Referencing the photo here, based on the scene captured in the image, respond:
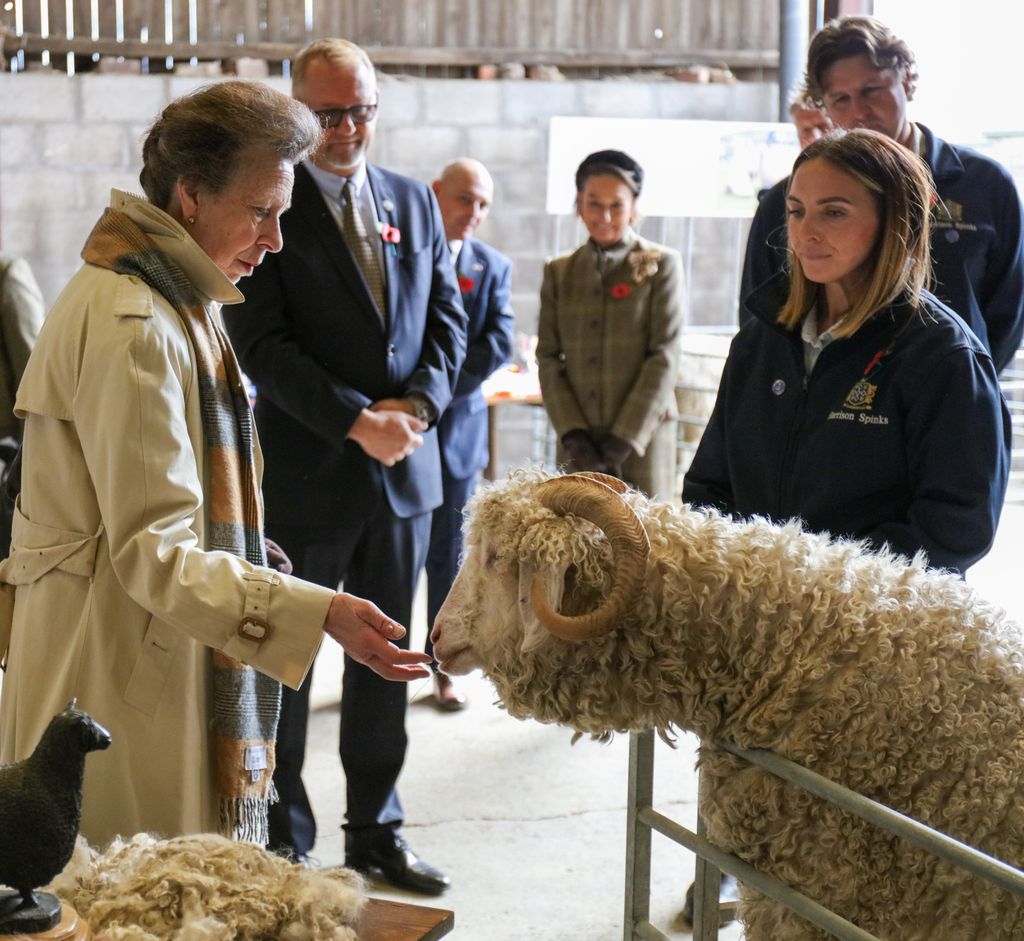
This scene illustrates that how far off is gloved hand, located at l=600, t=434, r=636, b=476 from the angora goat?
2472 millimetres

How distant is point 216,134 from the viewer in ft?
5.74

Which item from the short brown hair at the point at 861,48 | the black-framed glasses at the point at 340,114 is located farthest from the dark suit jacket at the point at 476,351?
the short brown hair at the point at 861,48

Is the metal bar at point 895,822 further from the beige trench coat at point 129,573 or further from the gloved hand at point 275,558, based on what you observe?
the gloved hand at point 275,558

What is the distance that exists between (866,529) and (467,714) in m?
2.59

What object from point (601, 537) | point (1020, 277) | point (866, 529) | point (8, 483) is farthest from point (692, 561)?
point (1020, 277)

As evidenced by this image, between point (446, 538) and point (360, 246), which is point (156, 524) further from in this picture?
point (446, 538)

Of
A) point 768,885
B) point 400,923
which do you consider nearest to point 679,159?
point 768,885

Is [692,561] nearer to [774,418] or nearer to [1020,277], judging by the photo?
[774,418]

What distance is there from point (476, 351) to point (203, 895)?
3132 mm

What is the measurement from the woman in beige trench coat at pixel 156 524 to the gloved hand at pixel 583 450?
2.41 m

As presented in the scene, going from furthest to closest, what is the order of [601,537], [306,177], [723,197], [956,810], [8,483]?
[723,197]
[306,177]
[8,483]
[601,537]
[956,810]

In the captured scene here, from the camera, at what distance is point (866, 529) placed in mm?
2051

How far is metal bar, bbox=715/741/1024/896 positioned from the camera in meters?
1.18

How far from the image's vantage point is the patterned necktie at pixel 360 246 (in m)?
2.96
